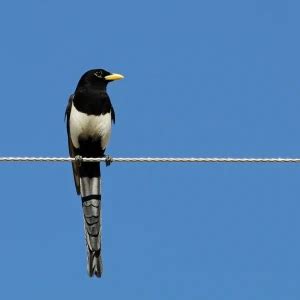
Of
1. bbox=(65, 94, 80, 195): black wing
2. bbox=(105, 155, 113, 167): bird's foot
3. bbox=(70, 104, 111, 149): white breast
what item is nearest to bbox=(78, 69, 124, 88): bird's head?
bbox=(65, 94, 80, 195): black wing

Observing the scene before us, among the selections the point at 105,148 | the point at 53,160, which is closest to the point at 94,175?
the point at 105,148

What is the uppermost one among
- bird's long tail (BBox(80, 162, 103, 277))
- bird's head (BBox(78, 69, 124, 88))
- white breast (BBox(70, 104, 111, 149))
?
bird's head (BBox(78, 69, 124, 88))

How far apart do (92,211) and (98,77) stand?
5.99ft

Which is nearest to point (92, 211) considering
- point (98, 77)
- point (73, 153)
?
point (73, 153)

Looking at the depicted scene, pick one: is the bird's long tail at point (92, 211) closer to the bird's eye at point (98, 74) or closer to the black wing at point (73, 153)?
the black wing at point (73, 153)

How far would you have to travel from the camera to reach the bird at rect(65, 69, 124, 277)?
1465 cm

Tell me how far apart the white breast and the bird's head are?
48 cm

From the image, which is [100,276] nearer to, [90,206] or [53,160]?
[90,206]

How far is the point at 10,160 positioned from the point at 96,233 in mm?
3076

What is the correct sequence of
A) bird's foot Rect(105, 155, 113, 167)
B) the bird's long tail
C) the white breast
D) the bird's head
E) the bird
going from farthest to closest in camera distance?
the bird's head → the white breast → the bird → the bird's long tail → bird's foot Rect(105, 155, 113, 167)

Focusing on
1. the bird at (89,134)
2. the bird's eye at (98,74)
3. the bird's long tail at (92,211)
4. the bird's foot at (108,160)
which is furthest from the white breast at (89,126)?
the bird's foot at (108,160)

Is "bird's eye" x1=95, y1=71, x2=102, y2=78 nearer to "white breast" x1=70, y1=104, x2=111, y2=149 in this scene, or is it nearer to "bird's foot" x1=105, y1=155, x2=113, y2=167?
"white breast" x1=70, y1=104, x2=111, y2=149

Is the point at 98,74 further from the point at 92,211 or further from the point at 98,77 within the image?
the point at 92,211

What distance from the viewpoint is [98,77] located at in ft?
50.0
